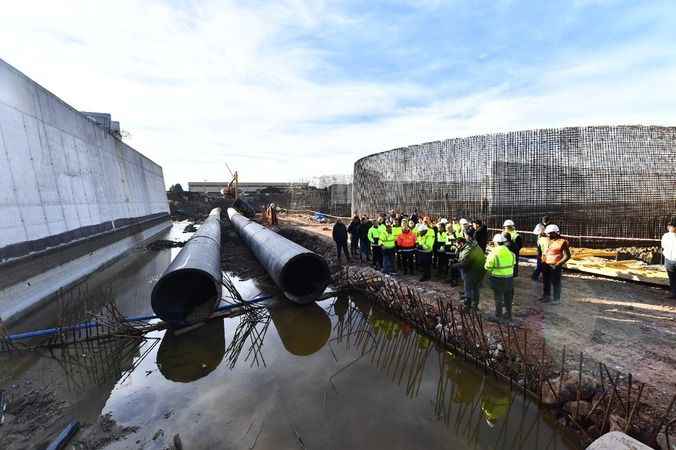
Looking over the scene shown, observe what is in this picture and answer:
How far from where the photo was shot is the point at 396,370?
4.75m

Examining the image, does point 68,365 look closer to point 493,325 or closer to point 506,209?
point 493,325

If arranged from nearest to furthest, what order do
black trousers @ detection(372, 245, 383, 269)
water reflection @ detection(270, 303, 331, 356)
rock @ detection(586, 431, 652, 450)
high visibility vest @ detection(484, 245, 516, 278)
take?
rock @ detection(586, 431, 652, 450) → high visibility vest @ detection(484, 245, 516, 278) → water reflection @ detection(270, 303, 331, 356) → black trousers @ detection(372, 245, 383, 269)

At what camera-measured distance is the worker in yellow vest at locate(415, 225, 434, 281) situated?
8.20 m

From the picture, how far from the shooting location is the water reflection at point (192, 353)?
4832mm

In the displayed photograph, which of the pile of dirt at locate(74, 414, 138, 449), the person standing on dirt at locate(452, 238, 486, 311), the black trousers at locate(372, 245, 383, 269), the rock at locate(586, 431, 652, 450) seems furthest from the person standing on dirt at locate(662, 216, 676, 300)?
the pile of dirt at locate(74, 414, 138, 449)

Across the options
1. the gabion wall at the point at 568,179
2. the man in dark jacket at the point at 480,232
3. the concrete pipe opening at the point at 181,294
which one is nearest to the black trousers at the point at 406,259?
the man in dark jacket at the point at 480,232

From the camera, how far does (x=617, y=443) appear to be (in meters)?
2.37

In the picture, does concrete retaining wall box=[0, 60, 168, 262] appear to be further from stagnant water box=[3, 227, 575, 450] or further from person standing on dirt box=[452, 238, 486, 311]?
person standing on dirt box=[452, 238, 486, 311]

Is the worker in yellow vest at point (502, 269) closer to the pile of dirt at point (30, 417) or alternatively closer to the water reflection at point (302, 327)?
the water reflection at point (302, 327)

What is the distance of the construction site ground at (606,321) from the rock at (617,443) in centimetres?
141

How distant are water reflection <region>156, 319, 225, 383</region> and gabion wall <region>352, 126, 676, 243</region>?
1008cm

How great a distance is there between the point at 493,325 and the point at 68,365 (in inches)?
269

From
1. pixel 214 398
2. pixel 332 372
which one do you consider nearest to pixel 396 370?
pixel 332 372

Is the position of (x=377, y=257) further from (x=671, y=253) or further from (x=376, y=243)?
(x=671, y=253)
